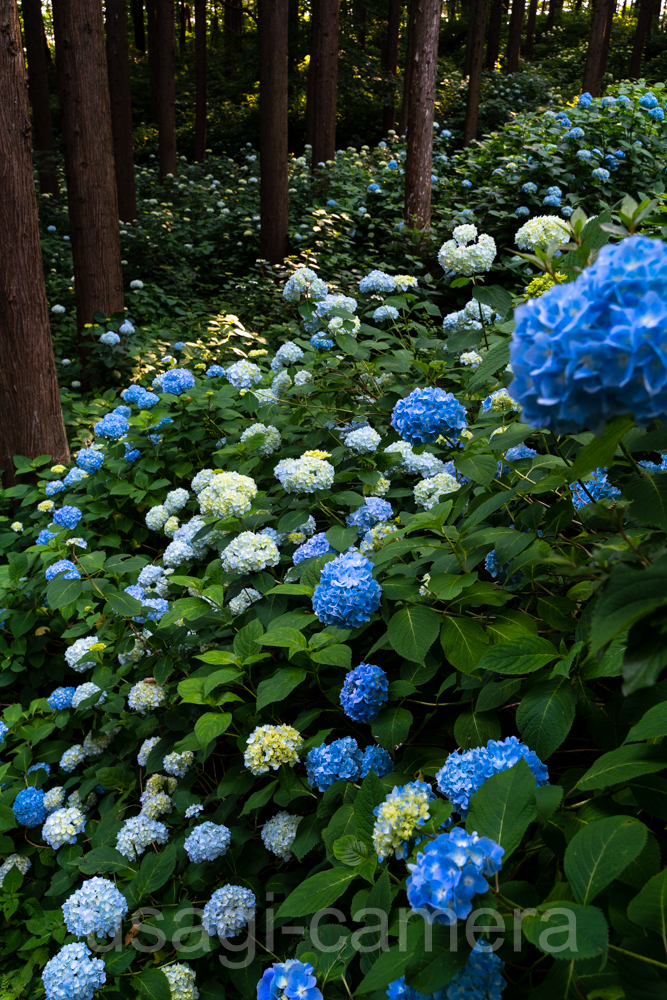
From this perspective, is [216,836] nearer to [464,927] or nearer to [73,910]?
[73,910]

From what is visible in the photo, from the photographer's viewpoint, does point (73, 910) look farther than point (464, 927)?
Yes

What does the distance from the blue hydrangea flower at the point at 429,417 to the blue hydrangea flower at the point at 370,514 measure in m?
0.34

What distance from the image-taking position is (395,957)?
3.17ft

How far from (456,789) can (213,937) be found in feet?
3.27

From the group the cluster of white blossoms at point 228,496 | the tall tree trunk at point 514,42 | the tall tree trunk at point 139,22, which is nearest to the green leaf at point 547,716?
the cluster of white blossoms at point 228,496

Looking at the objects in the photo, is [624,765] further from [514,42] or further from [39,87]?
[514,42]

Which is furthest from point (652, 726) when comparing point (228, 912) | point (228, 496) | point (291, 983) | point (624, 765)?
point (228, 496)

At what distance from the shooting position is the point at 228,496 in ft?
7.47

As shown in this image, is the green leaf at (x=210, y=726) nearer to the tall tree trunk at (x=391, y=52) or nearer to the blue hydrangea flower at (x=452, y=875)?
the blue hydrangea flower at (x=452, y=875)

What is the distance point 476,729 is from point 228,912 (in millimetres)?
852

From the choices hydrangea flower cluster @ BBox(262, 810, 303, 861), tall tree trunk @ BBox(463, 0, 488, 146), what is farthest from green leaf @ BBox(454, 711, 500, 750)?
tall tree trunk @ BBox(463, 0, 488, 146)

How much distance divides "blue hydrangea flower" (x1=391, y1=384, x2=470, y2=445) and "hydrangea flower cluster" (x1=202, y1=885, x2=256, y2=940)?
1.32m

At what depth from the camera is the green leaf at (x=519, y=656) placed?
123 cm

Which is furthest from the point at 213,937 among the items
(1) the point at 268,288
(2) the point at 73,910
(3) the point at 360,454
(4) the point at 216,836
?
(1) the point at 268,288
